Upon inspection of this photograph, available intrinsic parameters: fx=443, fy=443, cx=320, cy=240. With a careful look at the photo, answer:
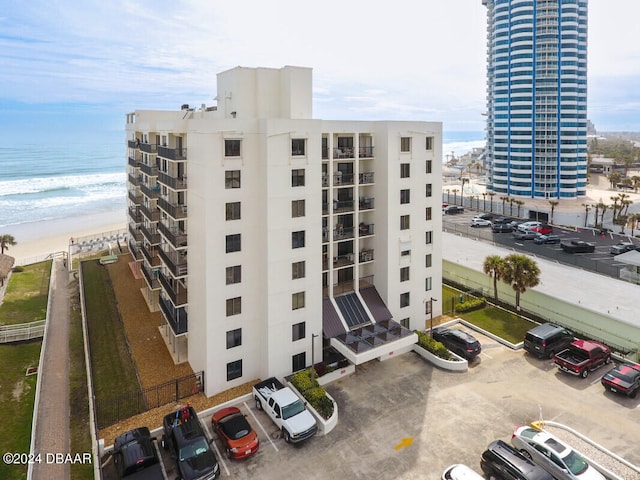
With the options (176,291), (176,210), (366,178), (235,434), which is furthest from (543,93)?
(235,434)

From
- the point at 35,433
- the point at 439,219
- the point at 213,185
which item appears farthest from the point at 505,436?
the point at 35,433

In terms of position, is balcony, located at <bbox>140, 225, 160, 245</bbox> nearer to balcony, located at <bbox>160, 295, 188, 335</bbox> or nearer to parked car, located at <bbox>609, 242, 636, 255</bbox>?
balcony, located at <bbox>160, 295, 188, 335</bbox>

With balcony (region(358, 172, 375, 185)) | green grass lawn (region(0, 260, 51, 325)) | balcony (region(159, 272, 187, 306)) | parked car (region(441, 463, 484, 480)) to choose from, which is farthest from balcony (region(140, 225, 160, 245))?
parked car (region(441, 463, 484, 480))

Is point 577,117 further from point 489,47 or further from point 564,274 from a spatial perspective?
point 564,274

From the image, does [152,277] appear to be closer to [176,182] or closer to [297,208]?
[176,182]

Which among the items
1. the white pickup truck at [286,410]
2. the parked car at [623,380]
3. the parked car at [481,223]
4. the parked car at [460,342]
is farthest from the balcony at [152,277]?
the parked car at [481,223]

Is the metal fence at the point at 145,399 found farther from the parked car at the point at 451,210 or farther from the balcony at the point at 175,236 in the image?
the parked car at the point at 451,210

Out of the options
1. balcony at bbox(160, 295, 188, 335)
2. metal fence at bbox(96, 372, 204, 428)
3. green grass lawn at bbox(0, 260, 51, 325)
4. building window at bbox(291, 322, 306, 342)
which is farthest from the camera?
green grass lawn at bbox(0, 260, 51, 325)
